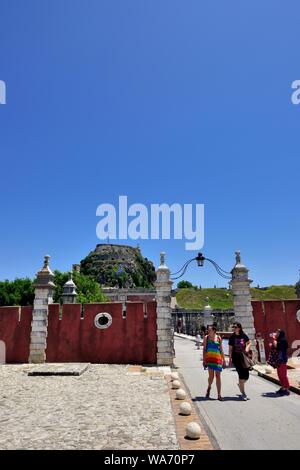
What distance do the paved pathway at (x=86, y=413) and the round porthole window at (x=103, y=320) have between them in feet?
11.3

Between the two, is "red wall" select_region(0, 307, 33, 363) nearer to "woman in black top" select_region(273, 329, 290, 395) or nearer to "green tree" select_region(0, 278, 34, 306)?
"woman in black top" select_region(273, 329, 290, 395)

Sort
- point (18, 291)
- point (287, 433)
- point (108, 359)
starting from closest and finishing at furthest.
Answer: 1. point (287, 433)
2. point (108, 359)
3. point (18, 291)

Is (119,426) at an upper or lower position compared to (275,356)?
lower

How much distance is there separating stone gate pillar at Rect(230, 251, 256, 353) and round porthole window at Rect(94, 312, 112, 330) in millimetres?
5523

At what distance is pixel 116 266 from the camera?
3521 inches

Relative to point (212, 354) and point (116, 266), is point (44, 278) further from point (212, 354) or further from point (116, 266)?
point (116, 266)

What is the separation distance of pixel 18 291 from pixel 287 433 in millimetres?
45820

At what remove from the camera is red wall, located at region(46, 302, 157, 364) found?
13.7m

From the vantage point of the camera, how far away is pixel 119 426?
5238 millimetres

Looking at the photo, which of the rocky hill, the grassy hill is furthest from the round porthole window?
the rocky hill

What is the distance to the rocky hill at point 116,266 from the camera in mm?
86188

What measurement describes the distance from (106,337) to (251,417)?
8919 mm
